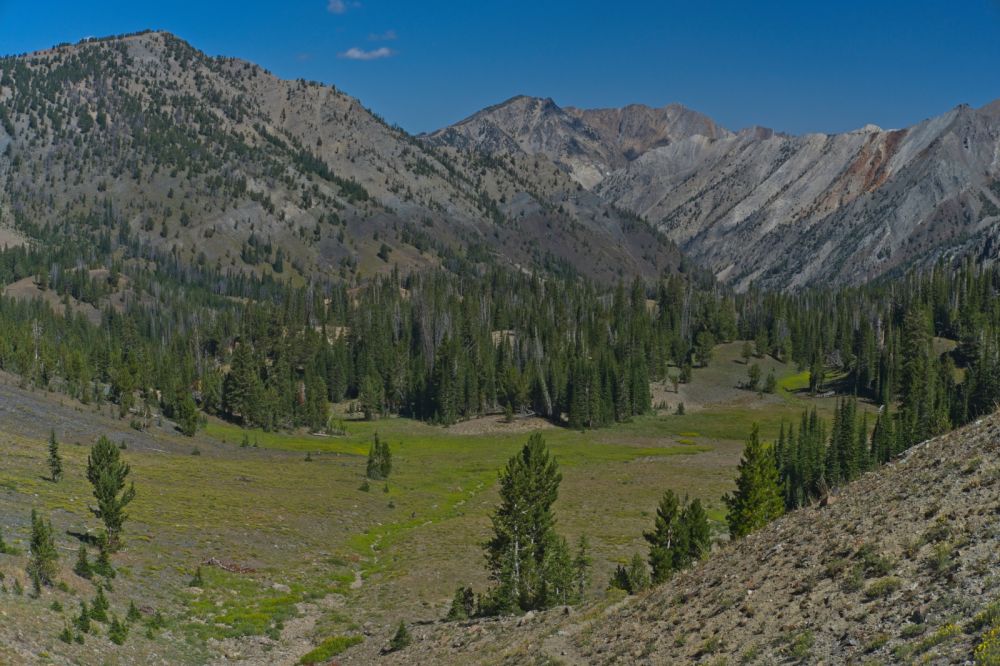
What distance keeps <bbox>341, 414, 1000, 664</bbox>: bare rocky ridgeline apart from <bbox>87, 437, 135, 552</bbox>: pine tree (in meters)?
22.5

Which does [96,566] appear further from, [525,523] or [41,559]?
[525,523]

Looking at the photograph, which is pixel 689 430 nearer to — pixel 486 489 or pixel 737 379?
pixel 737 379

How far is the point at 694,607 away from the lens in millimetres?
26797

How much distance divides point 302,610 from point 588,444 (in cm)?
9680

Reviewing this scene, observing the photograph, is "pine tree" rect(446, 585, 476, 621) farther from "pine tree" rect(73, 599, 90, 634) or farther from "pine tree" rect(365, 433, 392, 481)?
"pine tree" rect(365, 433, 392, 481)

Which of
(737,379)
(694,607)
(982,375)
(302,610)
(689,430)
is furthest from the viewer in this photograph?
(737,379)

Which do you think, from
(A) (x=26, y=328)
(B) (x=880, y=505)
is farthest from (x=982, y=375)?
(A) (x=26, y=328)

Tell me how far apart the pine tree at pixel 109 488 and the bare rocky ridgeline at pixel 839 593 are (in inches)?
886

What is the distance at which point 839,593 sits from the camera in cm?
2256

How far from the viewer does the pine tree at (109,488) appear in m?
47.2

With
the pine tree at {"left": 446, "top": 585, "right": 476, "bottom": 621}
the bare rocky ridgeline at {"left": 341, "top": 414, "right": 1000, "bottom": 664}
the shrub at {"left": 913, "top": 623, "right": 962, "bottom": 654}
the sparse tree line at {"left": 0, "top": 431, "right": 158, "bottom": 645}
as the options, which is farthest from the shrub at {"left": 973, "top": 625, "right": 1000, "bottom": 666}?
the sparse tree line at {"left": 0, "top": 431, "right": 158, "bottom": 645}

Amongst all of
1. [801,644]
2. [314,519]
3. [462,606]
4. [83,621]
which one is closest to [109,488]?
[83,621]

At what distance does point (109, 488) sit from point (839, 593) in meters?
40.4

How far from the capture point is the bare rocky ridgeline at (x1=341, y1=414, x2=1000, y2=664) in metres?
19.6
